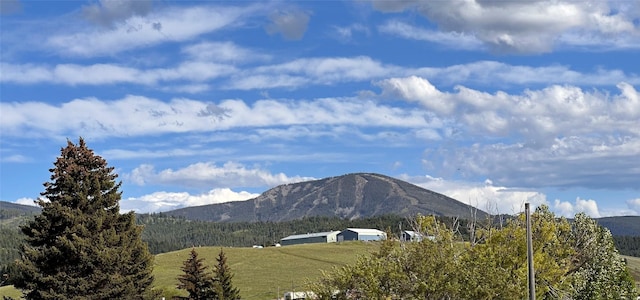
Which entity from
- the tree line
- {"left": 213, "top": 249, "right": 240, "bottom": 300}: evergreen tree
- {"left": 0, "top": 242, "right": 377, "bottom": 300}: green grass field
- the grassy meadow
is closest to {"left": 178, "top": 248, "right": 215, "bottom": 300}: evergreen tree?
{"left": 213, "top": 249, "right": 240, "bottom": 300}: evergreen tree

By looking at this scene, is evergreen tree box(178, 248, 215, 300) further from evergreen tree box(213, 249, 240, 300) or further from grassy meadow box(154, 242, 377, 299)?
grassy meadow box(154, 242, 377, 299)

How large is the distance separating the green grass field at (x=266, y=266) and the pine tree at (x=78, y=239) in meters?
38.0

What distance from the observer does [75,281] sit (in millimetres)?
55719

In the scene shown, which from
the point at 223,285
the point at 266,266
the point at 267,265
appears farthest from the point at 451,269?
the point at 267,265

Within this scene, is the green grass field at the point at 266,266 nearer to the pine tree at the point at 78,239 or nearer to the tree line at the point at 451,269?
the pine tree at the point at 78,239

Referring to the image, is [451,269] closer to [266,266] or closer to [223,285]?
[223,285]

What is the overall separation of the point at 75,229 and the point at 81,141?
771 centimetres

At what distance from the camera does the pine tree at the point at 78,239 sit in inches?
2196

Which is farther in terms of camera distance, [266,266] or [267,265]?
[267,265]

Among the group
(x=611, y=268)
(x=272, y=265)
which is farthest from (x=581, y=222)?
(x=272, y=265)

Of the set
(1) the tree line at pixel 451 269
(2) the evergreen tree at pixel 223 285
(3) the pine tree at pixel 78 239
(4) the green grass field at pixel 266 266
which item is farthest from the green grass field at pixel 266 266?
(1) the tree line at pixel 451 269

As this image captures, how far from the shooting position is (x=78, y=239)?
5469cm

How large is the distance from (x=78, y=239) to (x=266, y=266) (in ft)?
335

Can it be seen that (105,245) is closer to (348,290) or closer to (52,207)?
(52,207)
